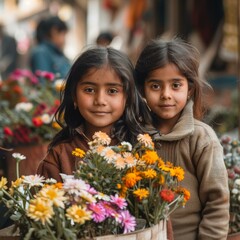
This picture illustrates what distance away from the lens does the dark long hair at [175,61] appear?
10.9 feet

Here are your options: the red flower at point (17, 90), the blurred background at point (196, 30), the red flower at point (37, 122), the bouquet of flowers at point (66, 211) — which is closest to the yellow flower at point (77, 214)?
the bouquet of flowers at point (66, 211)

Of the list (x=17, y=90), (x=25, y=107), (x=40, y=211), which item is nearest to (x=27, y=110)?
(x=25, y=107)

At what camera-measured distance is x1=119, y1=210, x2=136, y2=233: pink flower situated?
252cm

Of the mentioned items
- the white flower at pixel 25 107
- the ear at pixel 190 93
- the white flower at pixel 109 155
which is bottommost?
the white flower at pixel 25 107

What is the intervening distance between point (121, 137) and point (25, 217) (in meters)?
0.88

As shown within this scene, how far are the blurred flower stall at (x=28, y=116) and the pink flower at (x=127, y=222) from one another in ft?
5.97

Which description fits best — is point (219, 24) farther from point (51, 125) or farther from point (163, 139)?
point (163, 139)

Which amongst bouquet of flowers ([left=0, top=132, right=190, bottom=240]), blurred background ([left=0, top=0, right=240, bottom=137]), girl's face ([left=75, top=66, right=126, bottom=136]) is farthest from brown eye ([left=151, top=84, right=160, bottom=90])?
blurred background ([left=0, top=0, right=240, bottom=137])

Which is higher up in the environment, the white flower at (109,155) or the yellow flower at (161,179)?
the white flower at (109,155)

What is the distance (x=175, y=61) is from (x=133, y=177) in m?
0.87

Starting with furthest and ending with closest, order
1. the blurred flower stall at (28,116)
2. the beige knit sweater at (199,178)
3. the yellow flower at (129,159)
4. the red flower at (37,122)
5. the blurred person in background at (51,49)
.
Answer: the blurred person in background at (51,49) → the red flower at (37,122) → the blurred flower stall at (28,116) → the beige knit sweater at (199,178) → the yellow flower at (129,159)

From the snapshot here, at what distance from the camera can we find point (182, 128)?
3.23 metres

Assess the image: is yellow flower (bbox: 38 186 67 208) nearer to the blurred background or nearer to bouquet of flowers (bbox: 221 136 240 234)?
bouquet of flowers (bbox: 221 136 240 234)

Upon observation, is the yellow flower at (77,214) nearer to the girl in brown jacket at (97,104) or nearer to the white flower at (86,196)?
the white flower at (86,196)
